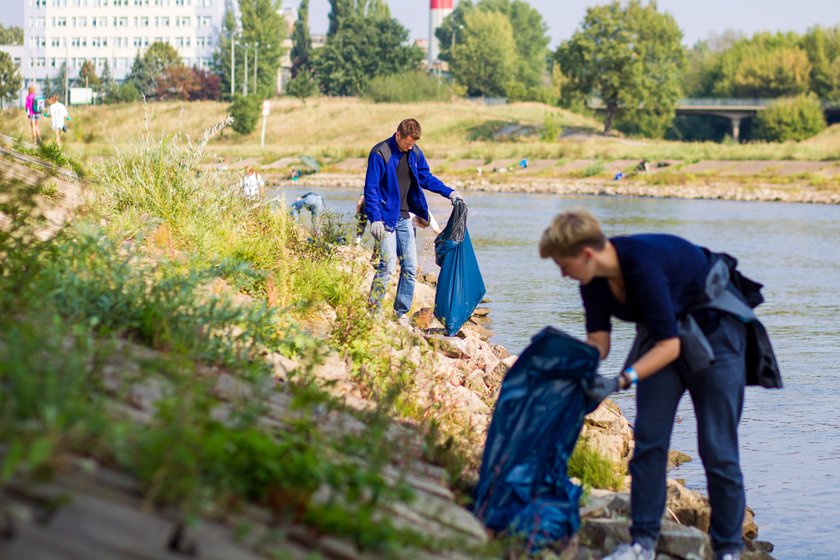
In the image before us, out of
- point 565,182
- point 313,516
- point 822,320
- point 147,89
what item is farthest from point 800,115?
point 313,516

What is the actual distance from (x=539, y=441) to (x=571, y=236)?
0.99 meters

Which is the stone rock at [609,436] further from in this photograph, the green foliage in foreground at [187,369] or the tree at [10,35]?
the tree at [10,35]

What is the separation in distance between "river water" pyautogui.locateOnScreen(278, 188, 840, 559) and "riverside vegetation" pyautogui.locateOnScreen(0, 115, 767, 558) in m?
0.90

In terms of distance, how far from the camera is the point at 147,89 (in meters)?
112

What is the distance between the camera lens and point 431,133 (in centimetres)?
7912

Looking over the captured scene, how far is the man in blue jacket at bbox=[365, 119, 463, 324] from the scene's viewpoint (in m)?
9.90

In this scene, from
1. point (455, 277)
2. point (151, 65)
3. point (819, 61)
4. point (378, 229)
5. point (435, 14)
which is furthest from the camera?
point (435, 14)

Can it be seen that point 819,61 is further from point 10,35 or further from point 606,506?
point 10,35

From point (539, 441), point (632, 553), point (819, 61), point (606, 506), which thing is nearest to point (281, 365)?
point (539, 441)

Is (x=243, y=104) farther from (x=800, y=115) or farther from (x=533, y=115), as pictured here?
(x=800, y=115)

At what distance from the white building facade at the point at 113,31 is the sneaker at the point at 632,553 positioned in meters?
126

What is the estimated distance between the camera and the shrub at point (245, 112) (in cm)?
7988

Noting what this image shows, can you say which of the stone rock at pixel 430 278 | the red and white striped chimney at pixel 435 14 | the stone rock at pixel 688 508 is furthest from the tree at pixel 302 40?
the stone rock at pixel 688 508

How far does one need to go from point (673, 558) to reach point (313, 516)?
238 centimetres
